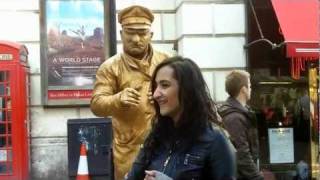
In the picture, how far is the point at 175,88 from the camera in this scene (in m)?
2.62

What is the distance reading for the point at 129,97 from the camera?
3832mm

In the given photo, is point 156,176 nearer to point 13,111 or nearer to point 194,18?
point 13,111

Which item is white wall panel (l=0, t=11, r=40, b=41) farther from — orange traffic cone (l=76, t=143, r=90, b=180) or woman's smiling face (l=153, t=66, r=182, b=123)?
woman's smiling face (l=153, t=66, r=182, b=123)

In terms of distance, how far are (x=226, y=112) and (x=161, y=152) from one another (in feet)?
Result: 7.25

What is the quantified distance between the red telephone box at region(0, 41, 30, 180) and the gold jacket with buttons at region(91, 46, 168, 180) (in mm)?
4566

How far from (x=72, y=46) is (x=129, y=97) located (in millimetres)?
5774

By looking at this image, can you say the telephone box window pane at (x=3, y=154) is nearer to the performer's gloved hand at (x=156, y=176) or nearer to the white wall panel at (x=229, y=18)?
the white wall panel at (x=229, y=18)

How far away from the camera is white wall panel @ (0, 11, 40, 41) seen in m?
9.26

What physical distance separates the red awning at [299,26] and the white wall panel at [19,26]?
3487mm

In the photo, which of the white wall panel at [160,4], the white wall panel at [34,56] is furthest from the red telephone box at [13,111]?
the white wall panel at [160,4]

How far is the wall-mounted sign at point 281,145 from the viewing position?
31.0 feet

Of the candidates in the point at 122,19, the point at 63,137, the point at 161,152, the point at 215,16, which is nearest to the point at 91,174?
the point at 63,137

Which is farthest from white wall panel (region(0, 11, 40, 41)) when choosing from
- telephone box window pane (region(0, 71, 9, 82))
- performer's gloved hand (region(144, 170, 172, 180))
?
performer's gloved hand (region(144, 170, 172, 180))

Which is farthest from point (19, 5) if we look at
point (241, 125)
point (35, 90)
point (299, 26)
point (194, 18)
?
point (241, 125)
